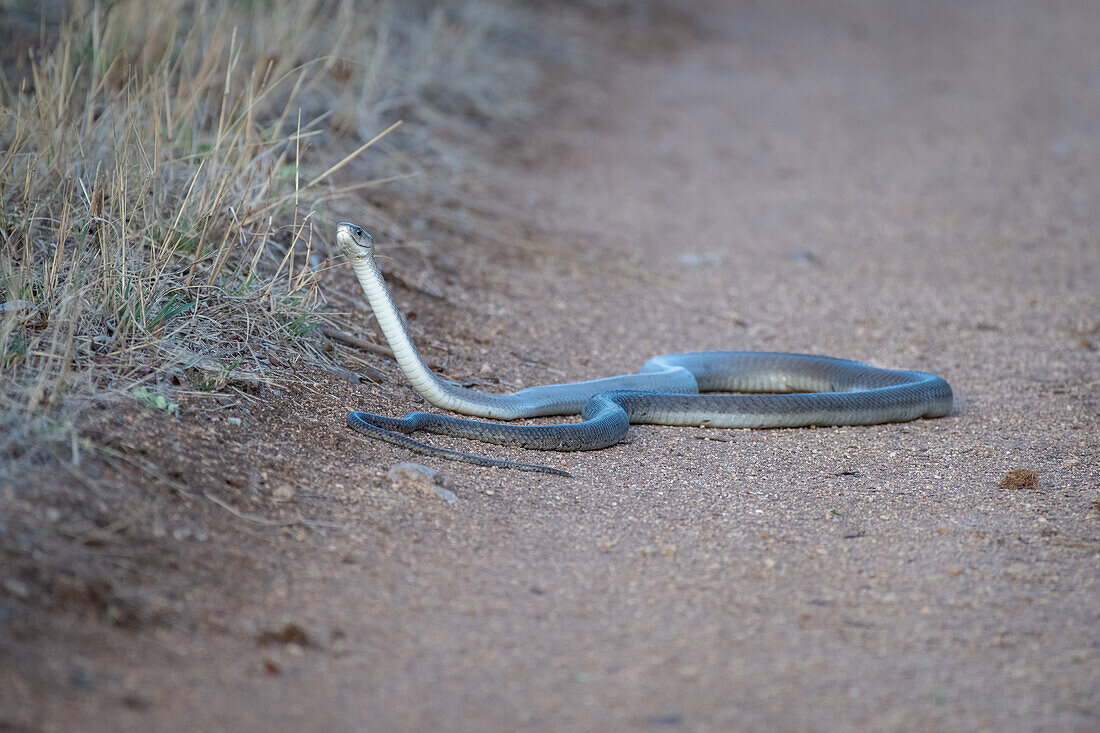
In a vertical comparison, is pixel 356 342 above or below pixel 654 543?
below

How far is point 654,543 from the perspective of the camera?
3.16 meters

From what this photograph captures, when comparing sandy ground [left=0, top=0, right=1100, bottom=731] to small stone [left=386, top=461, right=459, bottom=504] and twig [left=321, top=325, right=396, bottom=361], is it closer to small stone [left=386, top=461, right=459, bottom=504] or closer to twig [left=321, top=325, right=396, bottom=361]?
small stone [left=386, top=461, right=459, bottom=504]

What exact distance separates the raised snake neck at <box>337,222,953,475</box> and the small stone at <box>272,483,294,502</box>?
576 mm

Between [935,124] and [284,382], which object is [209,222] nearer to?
[284,382]

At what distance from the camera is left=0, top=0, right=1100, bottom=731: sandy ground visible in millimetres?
2275

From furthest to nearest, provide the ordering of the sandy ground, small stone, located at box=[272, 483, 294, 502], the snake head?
the snake head, small stone, located at box=[272, 483, 294, 502], the sandy ground

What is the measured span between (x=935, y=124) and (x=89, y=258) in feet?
33.5

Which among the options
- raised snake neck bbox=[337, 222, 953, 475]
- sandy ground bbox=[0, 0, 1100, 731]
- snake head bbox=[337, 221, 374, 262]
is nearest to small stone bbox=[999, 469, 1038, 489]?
sandy ground bbox=[0, 0, 1100, 731]

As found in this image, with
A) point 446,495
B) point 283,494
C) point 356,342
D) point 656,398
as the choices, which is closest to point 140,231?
point 356,342

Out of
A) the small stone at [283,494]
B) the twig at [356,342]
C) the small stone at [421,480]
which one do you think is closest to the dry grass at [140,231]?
the twig at [356,342]

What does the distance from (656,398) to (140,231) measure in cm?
236

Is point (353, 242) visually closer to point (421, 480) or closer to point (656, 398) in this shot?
point (421, 480)

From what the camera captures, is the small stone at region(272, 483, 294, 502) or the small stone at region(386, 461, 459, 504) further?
the small stone at region(386, 461, 459, 504)

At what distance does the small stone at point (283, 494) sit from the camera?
122 inches
